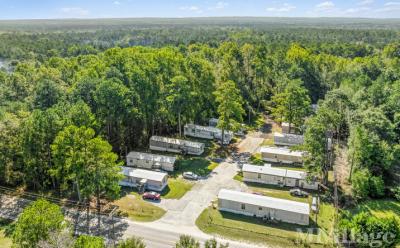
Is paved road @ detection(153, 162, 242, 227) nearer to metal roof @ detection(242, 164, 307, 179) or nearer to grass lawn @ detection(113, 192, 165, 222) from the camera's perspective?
grass lawn @ detection(113, 192, 165, 222)

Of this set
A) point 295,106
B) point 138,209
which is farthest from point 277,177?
point 295,106

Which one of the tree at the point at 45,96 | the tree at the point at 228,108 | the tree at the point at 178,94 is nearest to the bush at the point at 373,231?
the tree at the point at 228,108

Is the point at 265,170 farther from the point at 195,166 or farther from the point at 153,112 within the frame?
the point at 153,112

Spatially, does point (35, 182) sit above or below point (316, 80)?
below

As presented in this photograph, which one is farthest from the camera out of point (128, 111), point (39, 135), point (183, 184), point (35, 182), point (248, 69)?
point (248, 69)

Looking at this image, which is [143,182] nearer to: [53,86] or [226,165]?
[226,165]

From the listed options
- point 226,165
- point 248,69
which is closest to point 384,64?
point 248,69

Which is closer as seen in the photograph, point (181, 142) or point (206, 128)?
point (181, 142)
